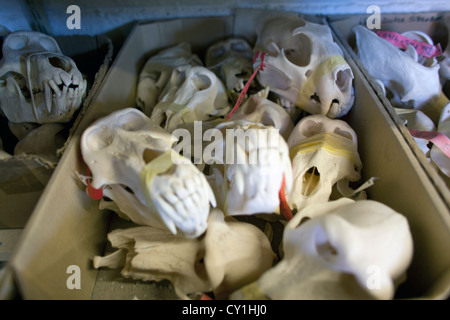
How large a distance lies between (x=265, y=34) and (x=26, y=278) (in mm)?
1368

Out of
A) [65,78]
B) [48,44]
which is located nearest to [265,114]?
[65,78]

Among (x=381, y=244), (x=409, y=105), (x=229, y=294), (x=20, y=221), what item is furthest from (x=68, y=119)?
(x=409, y=105)

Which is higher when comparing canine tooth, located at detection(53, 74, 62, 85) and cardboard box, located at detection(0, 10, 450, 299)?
canine tooth, located at detection(53, 74, 62, 85)

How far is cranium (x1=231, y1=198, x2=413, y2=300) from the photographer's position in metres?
0.65

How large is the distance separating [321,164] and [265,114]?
0.98 ft

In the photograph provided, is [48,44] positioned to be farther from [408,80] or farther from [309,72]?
[408,80]

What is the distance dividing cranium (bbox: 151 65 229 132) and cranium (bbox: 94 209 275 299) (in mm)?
476

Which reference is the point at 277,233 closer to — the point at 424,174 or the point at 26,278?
the point at 424,174

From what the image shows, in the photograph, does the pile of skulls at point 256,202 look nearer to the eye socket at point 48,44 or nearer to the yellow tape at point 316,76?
the yellow tape at point 316,76

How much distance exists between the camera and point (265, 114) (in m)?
1.14

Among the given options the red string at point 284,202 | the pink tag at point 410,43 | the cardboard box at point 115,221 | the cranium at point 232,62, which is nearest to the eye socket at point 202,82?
the cranium at point 232,62

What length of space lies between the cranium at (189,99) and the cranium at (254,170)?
405 millimetres

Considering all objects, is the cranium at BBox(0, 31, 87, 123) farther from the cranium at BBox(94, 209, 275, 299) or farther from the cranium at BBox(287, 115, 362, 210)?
the cranium at BBox(287, 115, 362, 210)

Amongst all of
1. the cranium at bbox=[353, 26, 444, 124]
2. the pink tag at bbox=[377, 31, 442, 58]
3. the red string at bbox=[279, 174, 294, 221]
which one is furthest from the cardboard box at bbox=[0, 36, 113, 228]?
the pink tag at bbox=[377, 31, 442, 58]
